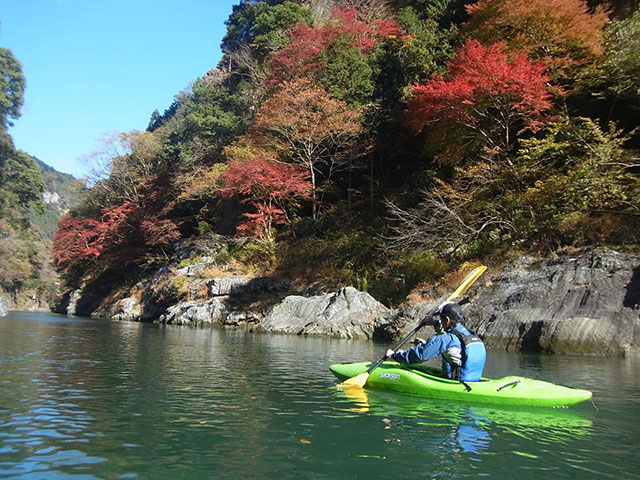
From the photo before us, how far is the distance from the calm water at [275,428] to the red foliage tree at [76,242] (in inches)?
1103

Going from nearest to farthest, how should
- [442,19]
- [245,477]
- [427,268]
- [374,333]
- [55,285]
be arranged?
[245,477] < [374,333] < [427,268] < [442,19] < [55,285]

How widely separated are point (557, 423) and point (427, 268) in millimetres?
12020

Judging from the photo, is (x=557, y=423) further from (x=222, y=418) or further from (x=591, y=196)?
(x=591, y=196)

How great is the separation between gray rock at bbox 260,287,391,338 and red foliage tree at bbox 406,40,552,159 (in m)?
7.13

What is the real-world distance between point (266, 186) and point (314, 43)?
9.93 metres

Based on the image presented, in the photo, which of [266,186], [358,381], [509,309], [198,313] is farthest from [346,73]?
[358,381]

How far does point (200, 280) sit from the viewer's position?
2520 centimetres

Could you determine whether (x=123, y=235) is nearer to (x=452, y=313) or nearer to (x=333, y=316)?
(x=333, y=316)

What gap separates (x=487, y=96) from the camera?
17.3 metres

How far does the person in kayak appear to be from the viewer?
6723 millimetres

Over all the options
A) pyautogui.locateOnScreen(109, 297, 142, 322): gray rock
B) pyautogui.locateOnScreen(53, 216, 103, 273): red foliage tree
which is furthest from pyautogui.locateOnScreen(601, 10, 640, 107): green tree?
pyautogui.locateOnScreen(53, 216, 103, 273): red foliage tree

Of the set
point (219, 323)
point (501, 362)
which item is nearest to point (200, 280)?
point (219, 323)

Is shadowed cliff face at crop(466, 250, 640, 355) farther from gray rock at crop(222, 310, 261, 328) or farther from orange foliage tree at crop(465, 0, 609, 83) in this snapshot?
gray rock at crop(222, 310, 261, 328)

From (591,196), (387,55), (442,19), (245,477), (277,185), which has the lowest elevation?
(245,477)
